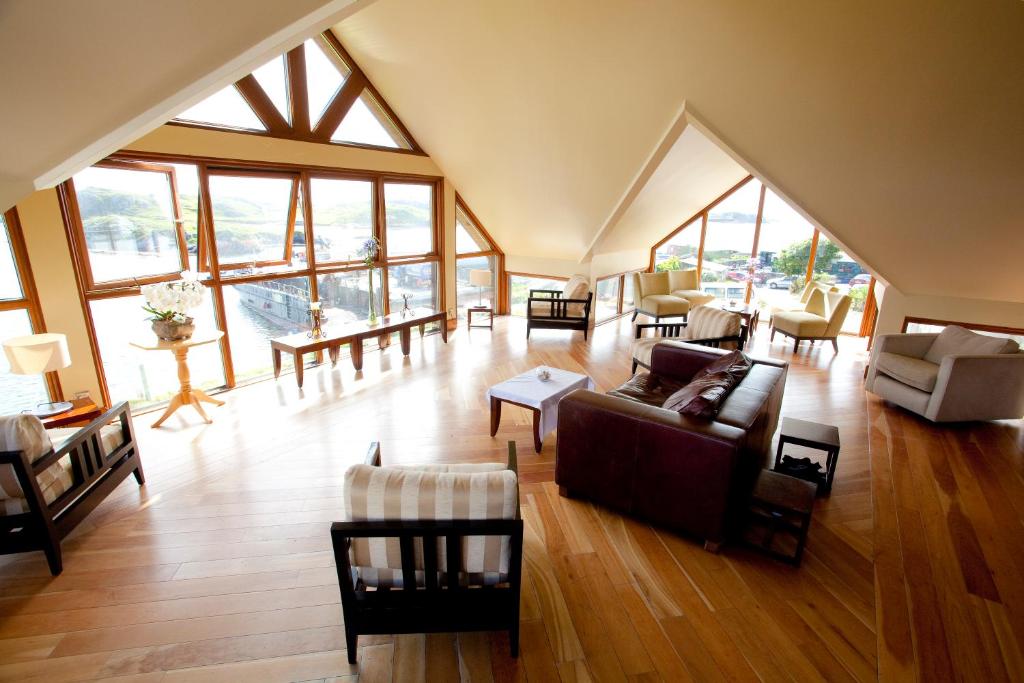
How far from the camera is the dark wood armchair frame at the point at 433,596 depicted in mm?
1787

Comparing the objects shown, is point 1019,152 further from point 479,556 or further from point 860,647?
point 479,556

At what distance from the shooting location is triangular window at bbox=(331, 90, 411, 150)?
231 inches

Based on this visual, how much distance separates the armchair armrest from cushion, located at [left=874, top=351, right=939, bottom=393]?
9 centimetres

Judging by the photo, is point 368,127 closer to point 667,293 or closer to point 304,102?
point 304,102

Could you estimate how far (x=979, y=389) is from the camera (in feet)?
13.8

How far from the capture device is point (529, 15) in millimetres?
3854

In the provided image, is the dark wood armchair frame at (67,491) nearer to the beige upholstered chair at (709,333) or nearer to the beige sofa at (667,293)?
the beige upholstered chair at (709,333)

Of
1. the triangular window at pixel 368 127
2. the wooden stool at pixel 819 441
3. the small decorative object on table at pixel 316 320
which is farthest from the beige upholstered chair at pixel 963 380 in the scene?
the triangular window at pixel 368 127

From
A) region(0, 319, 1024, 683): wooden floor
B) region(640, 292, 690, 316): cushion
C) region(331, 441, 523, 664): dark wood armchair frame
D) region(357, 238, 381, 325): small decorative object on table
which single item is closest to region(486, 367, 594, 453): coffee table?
region(0, 319, 1024, 683): wooden floor

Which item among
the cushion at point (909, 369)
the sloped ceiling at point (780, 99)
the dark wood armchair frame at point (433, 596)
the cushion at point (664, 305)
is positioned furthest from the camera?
the cushion at point (664, 305)

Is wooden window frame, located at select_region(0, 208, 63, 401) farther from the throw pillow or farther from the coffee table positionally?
the throw pillow

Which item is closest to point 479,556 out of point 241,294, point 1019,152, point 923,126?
point 923,126

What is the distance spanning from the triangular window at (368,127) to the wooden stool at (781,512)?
224 inches

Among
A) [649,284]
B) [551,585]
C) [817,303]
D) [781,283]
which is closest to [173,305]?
[551,585]
